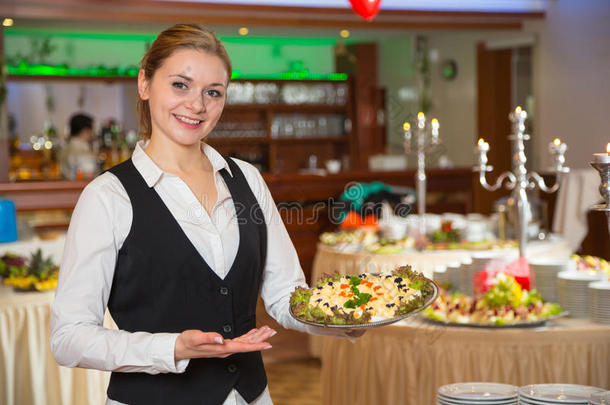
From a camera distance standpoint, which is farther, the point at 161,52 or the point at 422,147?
the point at 422,147

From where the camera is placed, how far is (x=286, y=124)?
33.7 ft

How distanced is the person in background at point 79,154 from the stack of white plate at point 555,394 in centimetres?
596

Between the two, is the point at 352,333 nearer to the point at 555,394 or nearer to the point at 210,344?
the point at 210,344

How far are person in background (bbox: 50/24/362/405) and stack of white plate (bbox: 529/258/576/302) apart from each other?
1.51 meters

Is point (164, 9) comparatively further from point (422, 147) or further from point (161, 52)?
point (161, 52)

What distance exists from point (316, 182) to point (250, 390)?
5.90 metres

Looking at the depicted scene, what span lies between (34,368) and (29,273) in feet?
1.58

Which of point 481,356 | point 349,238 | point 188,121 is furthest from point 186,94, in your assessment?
point 349,238

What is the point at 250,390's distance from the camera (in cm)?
164

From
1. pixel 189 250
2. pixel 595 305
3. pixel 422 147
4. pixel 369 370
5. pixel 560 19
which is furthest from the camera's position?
pixel 560 19

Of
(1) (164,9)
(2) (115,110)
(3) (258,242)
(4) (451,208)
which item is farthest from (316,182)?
(3) (258,242)

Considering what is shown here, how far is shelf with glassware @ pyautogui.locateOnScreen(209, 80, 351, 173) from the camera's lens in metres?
10.0

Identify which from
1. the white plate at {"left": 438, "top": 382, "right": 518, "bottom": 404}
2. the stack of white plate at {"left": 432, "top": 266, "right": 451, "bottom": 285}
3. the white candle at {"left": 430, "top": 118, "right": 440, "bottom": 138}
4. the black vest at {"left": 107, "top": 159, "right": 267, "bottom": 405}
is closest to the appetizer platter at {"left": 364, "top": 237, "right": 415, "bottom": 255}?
the white candle at {"left": 430, "top": 118, "right": 440, "bottom": 138}

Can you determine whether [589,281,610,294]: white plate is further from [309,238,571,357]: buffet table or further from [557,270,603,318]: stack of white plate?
[309,238,571,357]: buffet table
